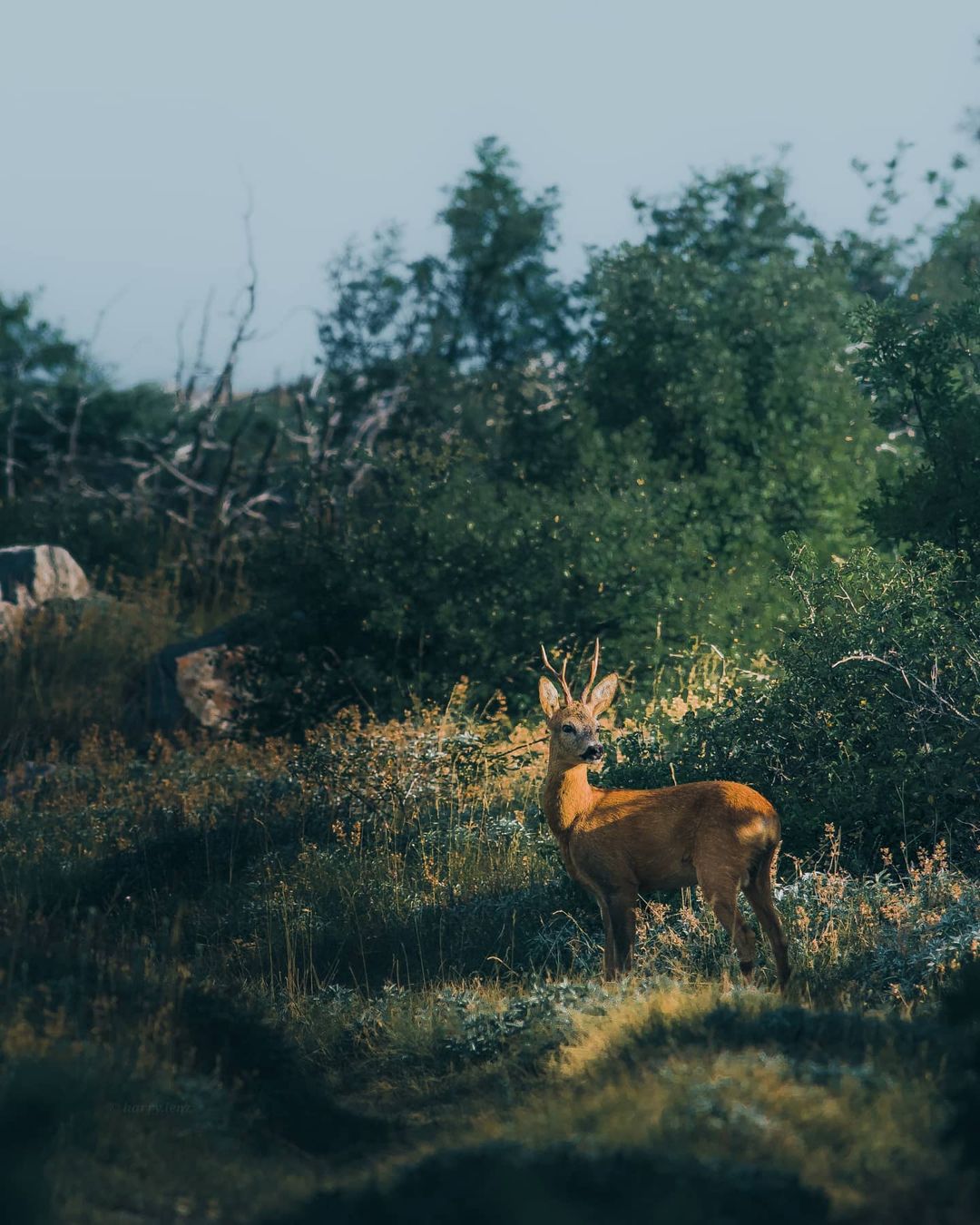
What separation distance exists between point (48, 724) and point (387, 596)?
497 centimetres

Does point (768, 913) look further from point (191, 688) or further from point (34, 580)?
point (34, 580)

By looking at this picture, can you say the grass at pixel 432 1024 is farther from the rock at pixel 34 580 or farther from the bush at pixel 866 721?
the rock at pixel 34 580

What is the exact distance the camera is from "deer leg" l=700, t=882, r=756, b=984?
755 cm

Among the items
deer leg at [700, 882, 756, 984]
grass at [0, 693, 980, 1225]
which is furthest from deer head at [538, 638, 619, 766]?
grass at [0, 693, 980, 1225]

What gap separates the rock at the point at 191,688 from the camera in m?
16.8

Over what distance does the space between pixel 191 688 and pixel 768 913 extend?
10422 millimetres

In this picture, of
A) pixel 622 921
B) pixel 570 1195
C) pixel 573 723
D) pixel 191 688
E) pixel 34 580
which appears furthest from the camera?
pixel 34 580

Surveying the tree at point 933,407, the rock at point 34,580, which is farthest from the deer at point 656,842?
the rock at point 34,580

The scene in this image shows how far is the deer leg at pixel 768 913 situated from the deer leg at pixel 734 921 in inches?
4.2

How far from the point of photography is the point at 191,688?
16906 mm

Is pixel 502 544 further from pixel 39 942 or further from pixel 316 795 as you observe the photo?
pixel 39 942

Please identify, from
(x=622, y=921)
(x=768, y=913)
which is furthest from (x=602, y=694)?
(x=768, y=913)

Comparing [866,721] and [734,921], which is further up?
[866,721]

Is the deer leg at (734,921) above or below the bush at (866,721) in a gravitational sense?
below
